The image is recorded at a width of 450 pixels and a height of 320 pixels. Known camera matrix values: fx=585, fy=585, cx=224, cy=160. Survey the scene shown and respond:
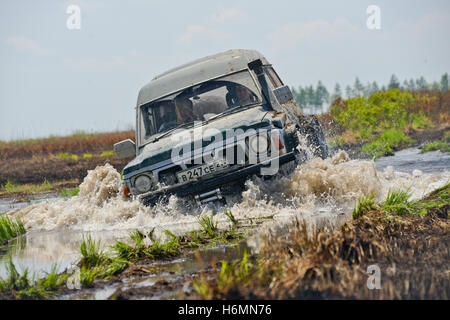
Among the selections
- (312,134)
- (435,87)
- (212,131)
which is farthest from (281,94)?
(435,87)

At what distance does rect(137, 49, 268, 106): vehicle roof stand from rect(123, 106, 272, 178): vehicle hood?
983mm

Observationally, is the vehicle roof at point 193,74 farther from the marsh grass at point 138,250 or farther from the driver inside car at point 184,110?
the marsh grass at point 138,250

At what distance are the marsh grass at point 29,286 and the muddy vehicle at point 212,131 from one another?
3.13 meters

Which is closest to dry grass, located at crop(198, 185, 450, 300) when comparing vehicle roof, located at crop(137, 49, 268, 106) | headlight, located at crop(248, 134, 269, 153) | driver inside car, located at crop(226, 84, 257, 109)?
headlight, located at crop(248, 134, 269, 153)

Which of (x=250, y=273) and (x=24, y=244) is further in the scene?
(x=24, y=244)

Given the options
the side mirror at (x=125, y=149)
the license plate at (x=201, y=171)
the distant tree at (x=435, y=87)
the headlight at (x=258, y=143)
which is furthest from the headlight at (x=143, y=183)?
the distant tree at (x=435, y=87)

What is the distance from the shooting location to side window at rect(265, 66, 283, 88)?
10125mm

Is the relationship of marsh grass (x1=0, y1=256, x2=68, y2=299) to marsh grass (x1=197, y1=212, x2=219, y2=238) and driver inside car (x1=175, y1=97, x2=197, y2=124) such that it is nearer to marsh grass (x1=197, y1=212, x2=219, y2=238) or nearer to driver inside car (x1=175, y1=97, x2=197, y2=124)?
marsh grass (x1=197, y1=212, x2=219, y2=238)

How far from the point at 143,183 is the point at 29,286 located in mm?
3492

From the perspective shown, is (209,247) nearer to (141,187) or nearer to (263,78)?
(141,187)

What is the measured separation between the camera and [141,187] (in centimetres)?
811
